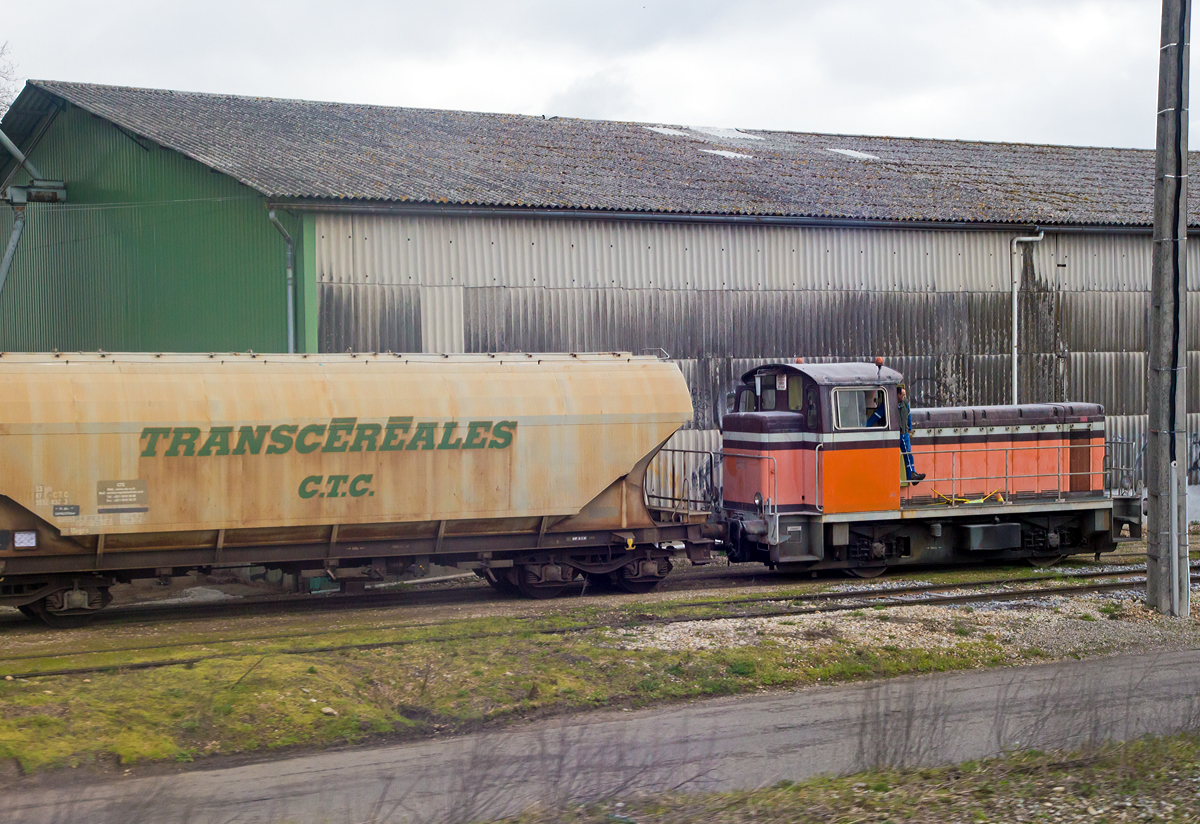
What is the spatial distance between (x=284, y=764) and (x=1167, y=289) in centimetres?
1175

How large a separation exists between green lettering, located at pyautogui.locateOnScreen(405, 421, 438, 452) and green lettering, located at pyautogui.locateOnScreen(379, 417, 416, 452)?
131 mm

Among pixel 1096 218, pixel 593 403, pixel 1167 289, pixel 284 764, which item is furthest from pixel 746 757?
pixel 1096 218

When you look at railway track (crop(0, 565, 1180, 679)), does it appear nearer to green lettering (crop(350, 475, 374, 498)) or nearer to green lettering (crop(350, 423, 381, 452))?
green lettering (crop(350, 475, 374, 498))

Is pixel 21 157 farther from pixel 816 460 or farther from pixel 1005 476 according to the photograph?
pixel 1005 476

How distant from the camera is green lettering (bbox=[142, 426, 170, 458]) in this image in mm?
13461

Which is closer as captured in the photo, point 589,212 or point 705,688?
point 705,688

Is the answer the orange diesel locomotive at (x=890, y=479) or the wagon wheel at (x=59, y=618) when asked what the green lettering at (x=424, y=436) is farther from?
the orange diesel locomotive at (x=890, y=479)

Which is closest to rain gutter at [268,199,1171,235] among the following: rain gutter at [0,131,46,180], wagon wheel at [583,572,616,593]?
wagon wheel at [583,572,616,593]

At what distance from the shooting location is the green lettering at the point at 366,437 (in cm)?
1443

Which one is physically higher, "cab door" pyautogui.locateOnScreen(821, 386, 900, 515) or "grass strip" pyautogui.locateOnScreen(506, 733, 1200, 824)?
"cab door" pyautogui.locateOnScreen(821, 386, 900, 515)

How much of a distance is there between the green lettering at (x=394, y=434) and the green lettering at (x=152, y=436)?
103 inches

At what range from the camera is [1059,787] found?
24.4ft

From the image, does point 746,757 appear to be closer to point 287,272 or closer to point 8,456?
point 8,456

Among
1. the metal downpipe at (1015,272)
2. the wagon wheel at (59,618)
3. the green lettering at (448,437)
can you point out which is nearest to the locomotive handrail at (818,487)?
the green lettering at (448,437)
